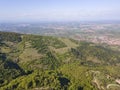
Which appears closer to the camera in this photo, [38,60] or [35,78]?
[35,78]

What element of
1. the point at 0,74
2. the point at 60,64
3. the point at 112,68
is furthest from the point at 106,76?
the point at 0,74

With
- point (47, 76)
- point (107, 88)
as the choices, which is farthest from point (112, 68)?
point (47, 76)

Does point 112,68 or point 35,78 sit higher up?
point 35,78

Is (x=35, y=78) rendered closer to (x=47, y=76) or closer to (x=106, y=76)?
(x=47, y=76)

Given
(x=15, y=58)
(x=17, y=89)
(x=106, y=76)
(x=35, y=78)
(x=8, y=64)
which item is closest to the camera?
(x=17, y=89)

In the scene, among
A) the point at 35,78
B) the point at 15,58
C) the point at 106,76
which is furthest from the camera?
→ the point at 15,58

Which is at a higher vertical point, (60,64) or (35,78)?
(35,78)

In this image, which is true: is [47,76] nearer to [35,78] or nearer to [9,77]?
[35,78]

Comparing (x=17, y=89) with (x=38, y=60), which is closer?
(x=17, y=89)

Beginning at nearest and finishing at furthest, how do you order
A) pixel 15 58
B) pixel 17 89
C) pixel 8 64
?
1. pixel 17 89
2. pixel 8 64
3. pixel 15 58
